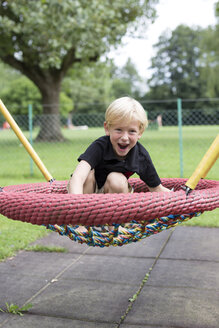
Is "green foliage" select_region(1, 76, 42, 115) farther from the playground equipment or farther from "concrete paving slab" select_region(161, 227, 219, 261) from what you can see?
the playground equipment

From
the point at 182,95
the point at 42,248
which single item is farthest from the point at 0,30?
the point at 182,95

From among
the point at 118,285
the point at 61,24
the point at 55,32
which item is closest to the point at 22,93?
the point at 55,32

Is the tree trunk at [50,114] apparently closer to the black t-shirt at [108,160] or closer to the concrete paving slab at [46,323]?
the black t-shirt at [108,160]

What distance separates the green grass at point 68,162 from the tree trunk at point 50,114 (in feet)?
1.16

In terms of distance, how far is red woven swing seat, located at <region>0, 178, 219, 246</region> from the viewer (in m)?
1.57

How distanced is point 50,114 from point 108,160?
14.8 metres

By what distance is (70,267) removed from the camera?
3.25 metres

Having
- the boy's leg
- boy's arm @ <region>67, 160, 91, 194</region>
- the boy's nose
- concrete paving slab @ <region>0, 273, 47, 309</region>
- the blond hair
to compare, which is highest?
the blond hair

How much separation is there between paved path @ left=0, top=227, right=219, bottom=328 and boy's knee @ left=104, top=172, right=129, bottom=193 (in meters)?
0.76

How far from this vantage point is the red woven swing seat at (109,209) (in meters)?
1.57

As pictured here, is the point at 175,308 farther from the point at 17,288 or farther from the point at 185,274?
the point at 17,288

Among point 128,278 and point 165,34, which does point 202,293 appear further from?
point 165,34

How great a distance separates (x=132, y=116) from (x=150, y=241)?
2.12 meters

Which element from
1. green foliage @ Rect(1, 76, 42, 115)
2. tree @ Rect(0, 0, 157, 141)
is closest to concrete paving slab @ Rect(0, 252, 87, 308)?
tree @ Rect(0, 0, 157, 141)
